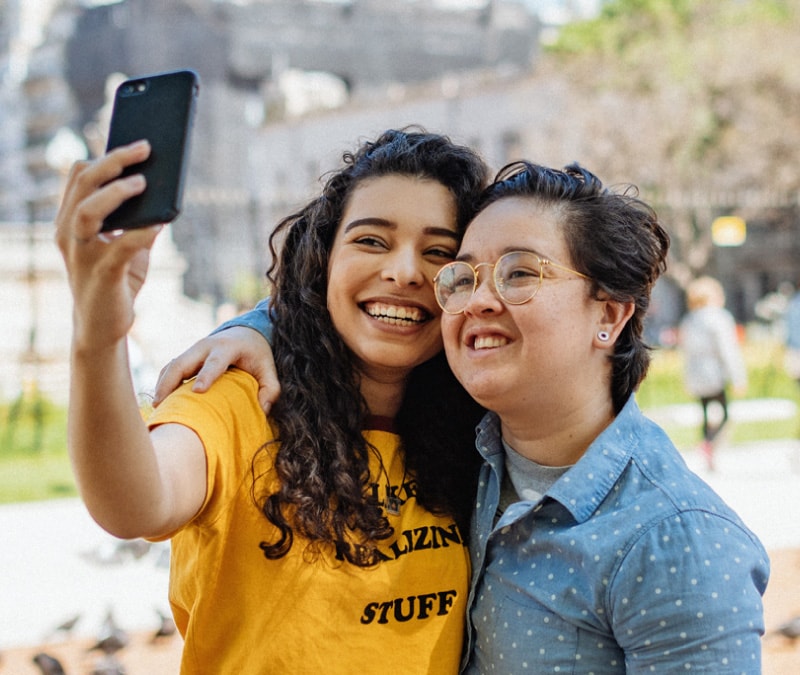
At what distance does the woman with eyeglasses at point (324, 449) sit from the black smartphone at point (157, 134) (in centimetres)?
4

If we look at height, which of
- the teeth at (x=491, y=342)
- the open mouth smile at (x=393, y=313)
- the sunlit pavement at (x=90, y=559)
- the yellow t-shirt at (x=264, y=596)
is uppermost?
the open mouth smile at (x=393, y=313)

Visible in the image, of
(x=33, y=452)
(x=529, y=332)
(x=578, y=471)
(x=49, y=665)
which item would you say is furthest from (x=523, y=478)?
(x=33, y=452)

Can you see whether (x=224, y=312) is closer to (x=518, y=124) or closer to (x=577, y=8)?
(x=518, y=124)

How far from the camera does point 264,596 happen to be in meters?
2.01

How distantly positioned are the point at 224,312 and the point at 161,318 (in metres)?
2.95

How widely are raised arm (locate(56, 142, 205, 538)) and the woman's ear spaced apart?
0.98m

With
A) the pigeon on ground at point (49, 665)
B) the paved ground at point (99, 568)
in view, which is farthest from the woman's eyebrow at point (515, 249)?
the paved ground at point (99, 568)

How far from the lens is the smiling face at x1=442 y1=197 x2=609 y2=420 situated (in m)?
2.04

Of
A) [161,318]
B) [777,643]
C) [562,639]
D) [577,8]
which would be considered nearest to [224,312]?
[161,318]

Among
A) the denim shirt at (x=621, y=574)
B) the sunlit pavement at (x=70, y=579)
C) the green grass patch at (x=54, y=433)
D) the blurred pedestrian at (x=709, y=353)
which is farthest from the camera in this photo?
the green grass patch at (x=54, y=433)

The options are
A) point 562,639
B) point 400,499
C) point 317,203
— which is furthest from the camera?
point 317,203

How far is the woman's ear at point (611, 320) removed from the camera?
6.98 feet

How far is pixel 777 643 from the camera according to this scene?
493 centimetres

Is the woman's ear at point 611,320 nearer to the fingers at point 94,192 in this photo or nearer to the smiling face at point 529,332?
the smiling face at point 529,332
